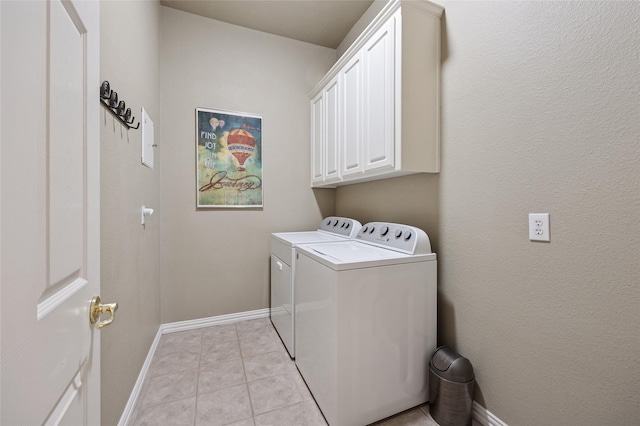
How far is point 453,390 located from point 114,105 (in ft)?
6.80

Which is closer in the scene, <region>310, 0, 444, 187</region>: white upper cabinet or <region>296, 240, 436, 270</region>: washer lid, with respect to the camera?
<region>296, 240, 436, 270</region>: washer lid

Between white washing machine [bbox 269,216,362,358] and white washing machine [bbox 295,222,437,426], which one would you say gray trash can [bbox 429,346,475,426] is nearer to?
white washing machine [bbox 295,222,437,426]

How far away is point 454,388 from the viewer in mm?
1319

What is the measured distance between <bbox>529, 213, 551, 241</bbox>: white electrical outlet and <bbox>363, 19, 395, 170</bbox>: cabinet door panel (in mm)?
740

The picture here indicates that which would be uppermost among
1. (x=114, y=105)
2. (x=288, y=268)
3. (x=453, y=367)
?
(x=114, y=105)

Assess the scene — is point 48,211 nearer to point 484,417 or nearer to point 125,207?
point 125,207

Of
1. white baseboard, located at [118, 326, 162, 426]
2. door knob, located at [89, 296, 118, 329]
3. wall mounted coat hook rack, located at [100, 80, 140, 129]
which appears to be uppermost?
wall mounted coat hook rack, located at [100, 80, 140, 129]

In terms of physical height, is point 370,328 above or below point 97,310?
below

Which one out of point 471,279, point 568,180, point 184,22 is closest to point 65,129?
point 568,180

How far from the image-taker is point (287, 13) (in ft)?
7.92

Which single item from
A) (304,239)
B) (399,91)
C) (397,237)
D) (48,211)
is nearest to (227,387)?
(304,239)

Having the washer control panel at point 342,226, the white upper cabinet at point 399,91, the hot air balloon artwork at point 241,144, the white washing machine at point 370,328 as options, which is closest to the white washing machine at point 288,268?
the washer control panel at point 342,226

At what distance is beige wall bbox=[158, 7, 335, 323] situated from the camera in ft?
7.88

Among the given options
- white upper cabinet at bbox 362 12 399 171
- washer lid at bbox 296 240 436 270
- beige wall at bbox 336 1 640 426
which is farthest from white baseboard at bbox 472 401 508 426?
white upper cabinet at bbox 362 12 399 171
